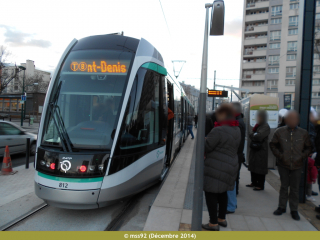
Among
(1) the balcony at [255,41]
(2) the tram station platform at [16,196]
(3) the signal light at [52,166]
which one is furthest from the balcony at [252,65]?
(3) the signal light at [52,166]

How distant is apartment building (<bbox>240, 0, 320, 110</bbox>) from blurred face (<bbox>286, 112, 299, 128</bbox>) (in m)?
43.9

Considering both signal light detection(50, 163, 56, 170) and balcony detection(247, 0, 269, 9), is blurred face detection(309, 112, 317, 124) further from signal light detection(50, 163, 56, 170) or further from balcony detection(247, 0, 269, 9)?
balcony detection(247, 0, 269, 9)

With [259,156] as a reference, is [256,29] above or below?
above

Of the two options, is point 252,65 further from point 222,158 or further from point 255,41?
point 222,158

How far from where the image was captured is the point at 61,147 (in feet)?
13.6

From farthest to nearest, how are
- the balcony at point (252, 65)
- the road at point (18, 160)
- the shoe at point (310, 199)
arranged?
the balcony at point (252, 65)
the road at point (18, 160)
the shoe at point (310, 199)

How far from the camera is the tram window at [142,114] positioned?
4.36m

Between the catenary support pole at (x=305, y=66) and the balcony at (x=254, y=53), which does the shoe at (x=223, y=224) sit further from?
the balcony at (x=254, y=53)

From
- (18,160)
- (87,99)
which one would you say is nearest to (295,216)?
(87,99)

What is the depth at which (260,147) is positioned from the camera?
5504 millimetres

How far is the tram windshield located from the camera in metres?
4.22

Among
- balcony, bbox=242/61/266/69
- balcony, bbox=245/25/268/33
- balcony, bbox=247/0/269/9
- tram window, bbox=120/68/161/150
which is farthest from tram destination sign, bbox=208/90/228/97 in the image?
balcony, bbox=247/0/269/9

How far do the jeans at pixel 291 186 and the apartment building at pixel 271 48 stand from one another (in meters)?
43.9

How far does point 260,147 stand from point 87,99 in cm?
380
